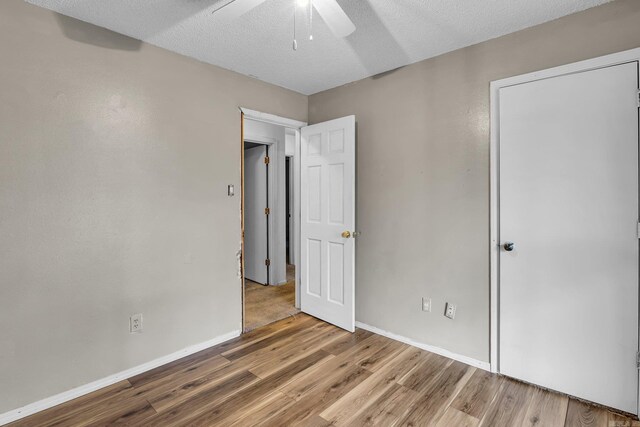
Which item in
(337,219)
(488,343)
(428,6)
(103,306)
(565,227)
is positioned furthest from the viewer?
(337,219)

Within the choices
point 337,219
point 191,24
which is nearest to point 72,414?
point 337,219

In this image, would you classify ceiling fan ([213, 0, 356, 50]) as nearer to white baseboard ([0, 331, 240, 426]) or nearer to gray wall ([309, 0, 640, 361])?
gray wall ([309, 0, 640, 361])

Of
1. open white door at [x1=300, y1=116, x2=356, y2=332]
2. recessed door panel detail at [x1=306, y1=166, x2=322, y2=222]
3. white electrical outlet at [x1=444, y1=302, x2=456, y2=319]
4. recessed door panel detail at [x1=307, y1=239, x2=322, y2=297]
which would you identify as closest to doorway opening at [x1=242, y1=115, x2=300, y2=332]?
recessed door panel detail at [x1=307, y1=239, x2=322, y2=297]

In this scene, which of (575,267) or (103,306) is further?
(103,306)

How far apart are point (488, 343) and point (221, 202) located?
7.89 ft

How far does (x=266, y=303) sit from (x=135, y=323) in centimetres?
169

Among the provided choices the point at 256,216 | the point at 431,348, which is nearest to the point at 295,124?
the point at 256,216

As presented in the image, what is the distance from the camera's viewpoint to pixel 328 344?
280cm

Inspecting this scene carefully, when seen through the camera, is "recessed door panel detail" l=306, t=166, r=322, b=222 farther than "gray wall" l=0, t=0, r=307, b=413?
Yes

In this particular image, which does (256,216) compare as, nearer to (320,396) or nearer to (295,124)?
(295,124)

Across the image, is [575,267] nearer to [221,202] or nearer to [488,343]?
[488,343]

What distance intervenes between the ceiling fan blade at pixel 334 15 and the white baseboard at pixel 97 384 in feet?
8.36

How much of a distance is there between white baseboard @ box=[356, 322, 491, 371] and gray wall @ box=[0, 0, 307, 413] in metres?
1.32

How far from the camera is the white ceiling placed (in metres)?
1.90
